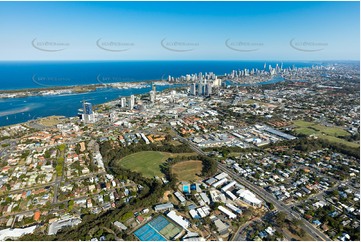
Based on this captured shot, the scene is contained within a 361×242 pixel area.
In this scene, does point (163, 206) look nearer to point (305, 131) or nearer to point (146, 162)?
point (146, 162)

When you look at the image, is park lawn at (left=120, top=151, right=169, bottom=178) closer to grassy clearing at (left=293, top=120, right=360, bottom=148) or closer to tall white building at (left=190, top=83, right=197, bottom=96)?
grassy clearing at (left=293, top=120, right=360, bottom=148)

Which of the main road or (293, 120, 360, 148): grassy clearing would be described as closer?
the main road

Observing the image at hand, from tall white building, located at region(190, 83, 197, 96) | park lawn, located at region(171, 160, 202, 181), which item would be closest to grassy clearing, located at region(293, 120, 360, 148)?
park lawn, located at region(171, 160, 202, 181)

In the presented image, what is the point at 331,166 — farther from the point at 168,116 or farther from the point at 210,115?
the point at 168,116

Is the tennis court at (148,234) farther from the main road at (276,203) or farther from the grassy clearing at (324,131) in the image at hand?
the grassy clearing at (324,131)

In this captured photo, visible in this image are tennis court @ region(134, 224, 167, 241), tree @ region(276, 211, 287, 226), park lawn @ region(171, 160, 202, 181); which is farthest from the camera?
park lawn @ region(171, 160, 202, 181)

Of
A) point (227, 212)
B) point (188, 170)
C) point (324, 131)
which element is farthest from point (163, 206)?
point (324, 131)
